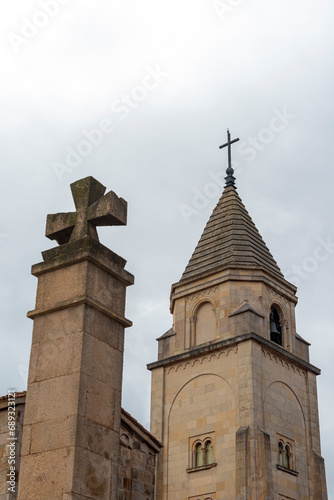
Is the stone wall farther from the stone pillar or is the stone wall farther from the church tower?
the church tower

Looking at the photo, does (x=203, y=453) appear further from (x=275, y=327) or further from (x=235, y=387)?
(x=275, y=327)

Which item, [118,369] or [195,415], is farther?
[195,415]

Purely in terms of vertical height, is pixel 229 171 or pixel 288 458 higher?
pixel 229 171

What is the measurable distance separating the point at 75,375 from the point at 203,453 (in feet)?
69.8

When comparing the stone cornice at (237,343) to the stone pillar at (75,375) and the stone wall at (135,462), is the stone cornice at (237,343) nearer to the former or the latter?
the stone wall at (135,462)

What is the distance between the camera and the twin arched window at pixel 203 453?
2869 cm

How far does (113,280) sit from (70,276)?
59 centimetres

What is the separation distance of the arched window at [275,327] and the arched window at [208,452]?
5.13 m

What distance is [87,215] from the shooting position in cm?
988

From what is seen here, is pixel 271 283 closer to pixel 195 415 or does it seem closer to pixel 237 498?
pixel 195 415

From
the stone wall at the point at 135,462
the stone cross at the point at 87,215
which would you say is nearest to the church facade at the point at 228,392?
the stone wall at the point at 135,462

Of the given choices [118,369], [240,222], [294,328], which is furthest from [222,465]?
[118,369]

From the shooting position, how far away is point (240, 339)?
95.6ft

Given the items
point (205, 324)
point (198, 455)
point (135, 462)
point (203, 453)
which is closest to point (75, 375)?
point (135, 462)
